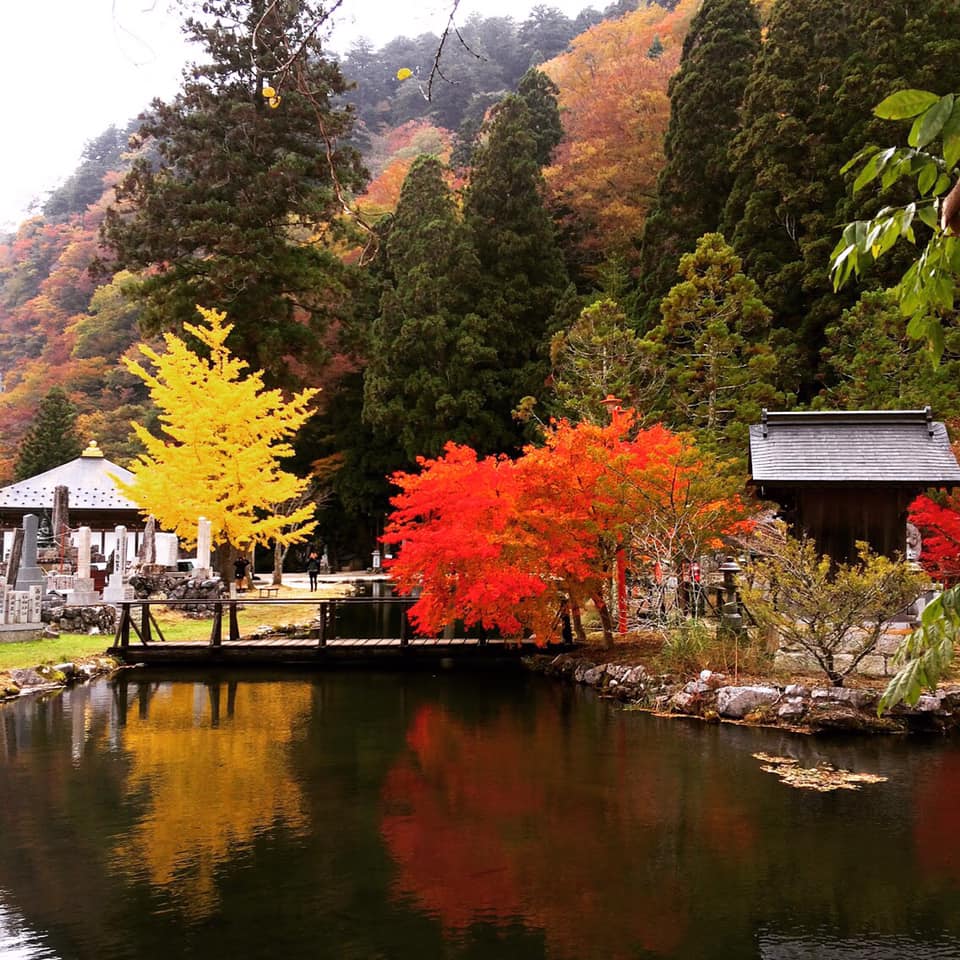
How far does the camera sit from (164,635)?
66.3 feet

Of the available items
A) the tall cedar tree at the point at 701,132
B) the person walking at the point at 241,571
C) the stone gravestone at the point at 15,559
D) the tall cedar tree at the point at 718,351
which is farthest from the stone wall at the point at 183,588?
the tall cedar tree at the point at 701,132

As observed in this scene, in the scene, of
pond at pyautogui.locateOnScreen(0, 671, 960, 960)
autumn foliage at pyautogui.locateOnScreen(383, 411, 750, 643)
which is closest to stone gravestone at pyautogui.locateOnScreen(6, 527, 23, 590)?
pond at pyautogui.locateOnScreen(0, 671, 960, 960)

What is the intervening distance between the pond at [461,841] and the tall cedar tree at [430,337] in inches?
881

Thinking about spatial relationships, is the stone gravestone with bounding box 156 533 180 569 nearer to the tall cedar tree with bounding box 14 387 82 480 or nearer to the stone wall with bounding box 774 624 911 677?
the tall cedar tree with bounding box 14 387 82 480

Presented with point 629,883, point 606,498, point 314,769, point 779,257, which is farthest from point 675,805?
point 779,257

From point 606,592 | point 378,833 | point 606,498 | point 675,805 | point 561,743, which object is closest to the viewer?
point 378,833

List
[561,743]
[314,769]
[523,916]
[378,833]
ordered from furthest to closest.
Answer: [561,743] → [314,769] → [378,833] → [523,916]

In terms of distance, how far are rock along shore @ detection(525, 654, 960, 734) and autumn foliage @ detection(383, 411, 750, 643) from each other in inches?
92.7

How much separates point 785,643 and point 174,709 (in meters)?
9.69

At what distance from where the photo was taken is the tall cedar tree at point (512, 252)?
35688 mm

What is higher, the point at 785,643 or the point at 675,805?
the point at 785,643

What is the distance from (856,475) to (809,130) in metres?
16.8

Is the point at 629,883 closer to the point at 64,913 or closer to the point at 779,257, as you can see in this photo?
the point at 64,913

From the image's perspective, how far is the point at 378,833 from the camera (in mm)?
8461
